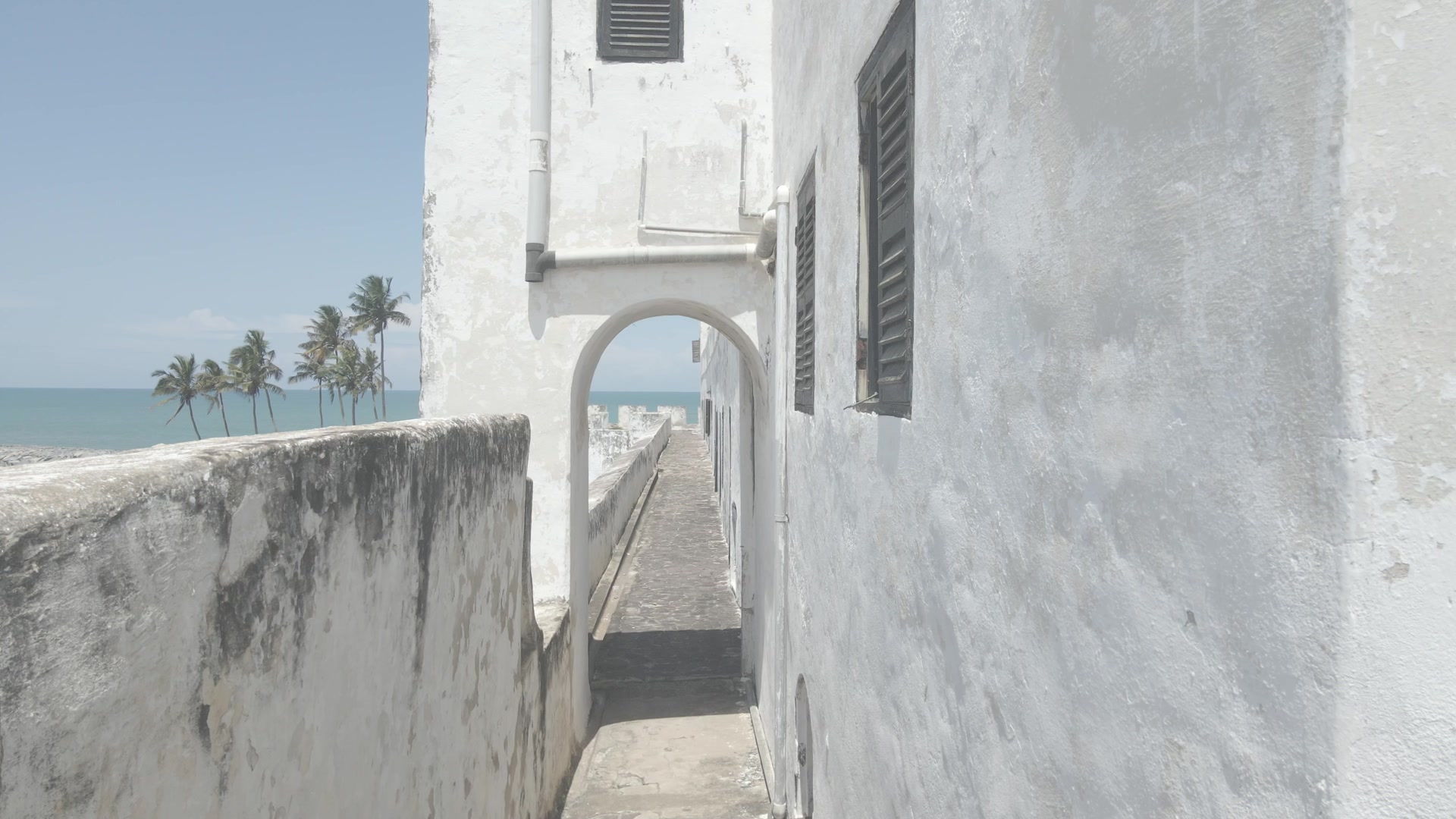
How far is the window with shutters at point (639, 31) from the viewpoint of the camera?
24.3ft

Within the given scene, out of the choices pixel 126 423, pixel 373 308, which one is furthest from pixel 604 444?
pixel 126 423

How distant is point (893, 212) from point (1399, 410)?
7.32 feet

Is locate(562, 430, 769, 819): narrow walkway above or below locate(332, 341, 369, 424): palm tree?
below

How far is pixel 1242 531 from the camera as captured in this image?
1132 millimetres

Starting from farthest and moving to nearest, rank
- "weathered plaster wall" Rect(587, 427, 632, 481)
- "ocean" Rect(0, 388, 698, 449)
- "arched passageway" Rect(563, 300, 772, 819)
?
1. "ocean" Rect(0, 388, 698, 449)
2. "weathered plaster wall" Rect(587, 427, 632, 481)
3. "arched passageway" Rect(563, 300, 772, 819)

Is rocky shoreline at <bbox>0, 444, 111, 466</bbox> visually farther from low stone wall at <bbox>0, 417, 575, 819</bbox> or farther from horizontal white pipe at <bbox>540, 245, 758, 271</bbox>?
low stone wall at <bbox>0, 417, 575, 819</bbox>

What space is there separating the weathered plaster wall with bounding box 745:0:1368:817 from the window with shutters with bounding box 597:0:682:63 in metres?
5.30

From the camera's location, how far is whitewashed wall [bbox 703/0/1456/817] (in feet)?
3.08

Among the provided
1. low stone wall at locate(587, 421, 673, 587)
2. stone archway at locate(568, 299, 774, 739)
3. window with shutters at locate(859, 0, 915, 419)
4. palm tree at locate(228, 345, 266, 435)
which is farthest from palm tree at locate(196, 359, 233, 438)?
window with shutters at locate(859, 0, 915, 419)

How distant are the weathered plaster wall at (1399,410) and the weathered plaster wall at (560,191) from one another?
21.6 ft

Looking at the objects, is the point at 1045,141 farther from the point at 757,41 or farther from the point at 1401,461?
the point at 757,41

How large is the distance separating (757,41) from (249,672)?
21.1 ft

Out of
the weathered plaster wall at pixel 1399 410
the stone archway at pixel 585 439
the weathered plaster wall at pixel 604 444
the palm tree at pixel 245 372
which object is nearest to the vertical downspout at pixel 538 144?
the stone archway at pixel 585 439

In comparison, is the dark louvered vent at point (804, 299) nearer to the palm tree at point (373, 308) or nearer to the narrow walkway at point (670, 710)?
the narrow walkway at point (670, 710)
